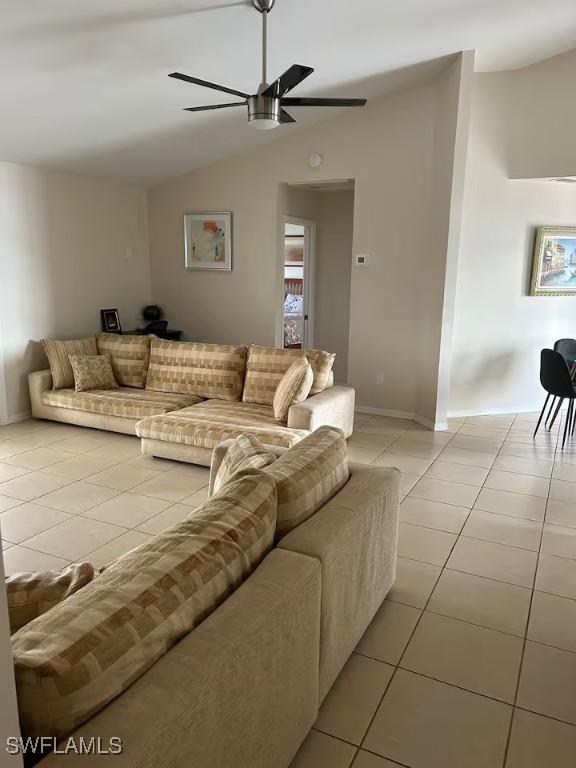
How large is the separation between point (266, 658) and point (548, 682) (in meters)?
1.31

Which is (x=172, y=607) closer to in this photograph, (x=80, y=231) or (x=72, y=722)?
(x=72, y=722)

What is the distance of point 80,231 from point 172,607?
17.9ft

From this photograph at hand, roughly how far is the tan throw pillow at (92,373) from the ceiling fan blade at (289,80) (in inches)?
119

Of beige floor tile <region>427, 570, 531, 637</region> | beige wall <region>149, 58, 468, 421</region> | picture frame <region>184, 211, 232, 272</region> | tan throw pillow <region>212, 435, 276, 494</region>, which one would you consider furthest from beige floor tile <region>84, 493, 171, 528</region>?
picture frame <region>184, 211, 232, 272</region>

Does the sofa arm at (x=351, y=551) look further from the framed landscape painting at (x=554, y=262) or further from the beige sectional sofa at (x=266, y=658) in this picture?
the framed landscape painting at (x=554, y=262)

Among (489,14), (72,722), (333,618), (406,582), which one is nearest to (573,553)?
(406,582)

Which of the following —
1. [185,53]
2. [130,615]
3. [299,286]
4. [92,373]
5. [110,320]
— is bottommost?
[92,373]

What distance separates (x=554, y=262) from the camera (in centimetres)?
582

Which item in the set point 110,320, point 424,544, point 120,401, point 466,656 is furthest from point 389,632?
point 110,320

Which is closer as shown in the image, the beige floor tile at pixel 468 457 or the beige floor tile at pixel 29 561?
the beige floor tile at pixel 29 561

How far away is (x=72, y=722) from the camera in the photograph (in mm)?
1063

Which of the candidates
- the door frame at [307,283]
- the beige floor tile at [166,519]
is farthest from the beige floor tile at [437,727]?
the door frame at [307,283]

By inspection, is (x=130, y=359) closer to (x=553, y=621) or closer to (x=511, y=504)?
(x=511, y=504)

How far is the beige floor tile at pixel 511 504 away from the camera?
359 cm
